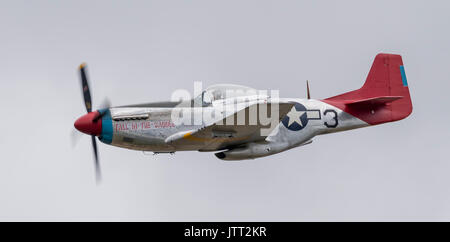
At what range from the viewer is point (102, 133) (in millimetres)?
24688

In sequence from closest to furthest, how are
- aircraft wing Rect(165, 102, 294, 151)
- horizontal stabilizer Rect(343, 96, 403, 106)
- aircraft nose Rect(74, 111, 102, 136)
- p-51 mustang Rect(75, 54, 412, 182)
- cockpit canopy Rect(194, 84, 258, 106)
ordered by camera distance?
aircraft wing Rect(165, 102, 294, 151) < aircraft nose Rect(74, 111, 102, 136) < p-51 mustang Rect(75, 54, 412, 182) < cockpit canopy Rect(194, 84, 258, 106) < horizontal stabilizer Rect(343, 96, 403, 106)

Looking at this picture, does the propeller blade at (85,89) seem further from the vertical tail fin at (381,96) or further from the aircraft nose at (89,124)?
the vertical tail fin at (381,96)

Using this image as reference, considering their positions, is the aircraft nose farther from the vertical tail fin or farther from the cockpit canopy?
the vertical tail fin

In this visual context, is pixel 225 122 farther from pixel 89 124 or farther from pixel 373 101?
pixel 373 101

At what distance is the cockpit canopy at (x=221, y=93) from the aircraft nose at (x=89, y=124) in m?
2.96

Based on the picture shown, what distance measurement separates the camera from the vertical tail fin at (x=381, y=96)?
27344 mm

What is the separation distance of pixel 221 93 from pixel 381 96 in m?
6.12

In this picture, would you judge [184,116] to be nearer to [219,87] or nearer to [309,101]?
[219,87]

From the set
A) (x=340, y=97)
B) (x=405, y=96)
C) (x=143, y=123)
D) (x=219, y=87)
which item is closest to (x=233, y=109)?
(x=219, y=87)

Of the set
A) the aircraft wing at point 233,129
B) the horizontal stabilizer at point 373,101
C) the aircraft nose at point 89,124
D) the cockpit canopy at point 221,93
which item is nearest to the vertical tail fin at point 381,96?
the horizontal stabilizer at point 373,101

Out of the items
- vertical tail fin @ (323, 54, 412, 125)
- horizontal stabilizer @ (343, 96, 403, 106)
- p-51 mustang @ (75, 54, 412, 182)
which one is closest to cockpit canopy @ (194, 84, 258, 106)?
p-51 mustang @ (75, 54, 412, 182)

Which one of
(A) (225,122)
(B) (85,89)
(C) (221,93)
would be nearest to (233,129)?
(A) (225,122)

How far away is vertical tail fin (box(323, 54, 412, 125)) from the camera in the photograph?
2734 centimetres

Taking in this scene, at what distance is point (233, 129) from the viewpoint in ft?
81.4
